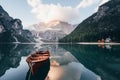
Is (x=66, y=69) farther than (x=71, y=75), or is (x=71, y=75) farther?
(x=66, y=69)

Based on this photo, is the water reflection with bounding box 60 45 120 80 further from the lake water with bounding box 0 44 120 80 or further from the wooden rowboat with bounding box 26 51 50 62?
the wooden rowboat with bounding box 26 51 50 62

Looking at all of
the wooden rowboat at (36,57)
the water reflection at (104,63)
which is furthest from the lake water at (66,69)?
the wooden rowboat at (36,57)

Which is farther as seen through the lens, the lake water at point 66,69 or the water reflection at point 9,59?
the water reflection at point 9,59

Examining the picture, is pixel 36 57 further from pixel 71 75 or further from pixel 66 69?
pixel 71 75

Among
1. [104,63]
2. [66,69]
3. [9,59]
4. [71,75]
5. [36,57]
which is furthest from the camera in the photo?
[9,59]

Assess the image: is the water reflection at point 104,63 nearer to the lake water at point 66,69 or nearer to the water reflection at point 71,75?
the lake water at point 66,69

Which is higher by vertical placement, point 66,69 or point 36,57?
point 36,57

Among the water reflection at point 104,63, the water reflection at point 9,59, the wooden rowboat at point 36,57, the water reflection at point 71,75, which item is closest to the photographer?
the water reflection at point 71,75

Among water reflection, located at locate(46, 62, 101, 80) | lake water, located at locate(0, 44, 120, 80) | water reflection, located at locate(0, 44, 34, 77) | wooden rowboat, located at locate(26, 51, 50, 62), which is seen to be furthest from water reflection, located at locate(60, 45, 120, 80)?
water reflection, located at locate(0, 44, 34, 77)

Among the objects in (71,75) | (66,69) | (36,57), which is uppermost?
(36,57)

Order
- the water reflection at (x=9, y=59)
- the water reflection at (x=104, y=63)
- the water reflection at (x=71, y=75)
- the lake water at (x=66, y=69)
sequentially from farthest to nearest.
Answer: the water reflection at (x=9, y=59) < the water reflection at (x=104, y=63) < the lake water at (x=66, y=69) < the water reflection at (x=71, y=75)

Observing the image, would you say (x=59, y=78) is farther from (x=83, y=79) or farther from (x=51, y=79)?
(x=83, y=79)

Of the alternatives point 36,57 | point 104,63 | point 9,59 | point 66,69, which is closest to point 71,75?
point 66,69

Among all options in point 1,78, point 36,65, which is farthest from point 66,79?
point 1,78
